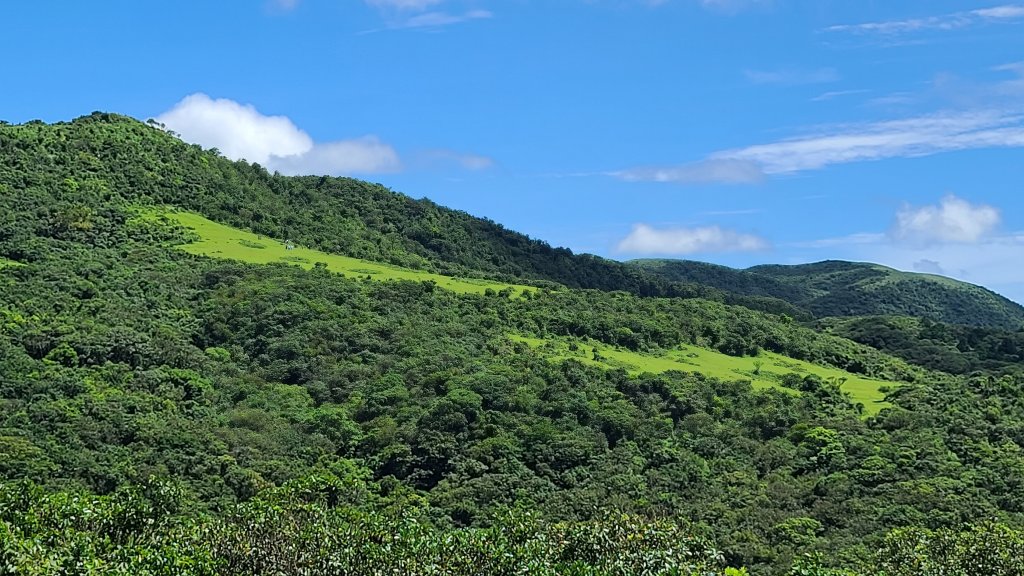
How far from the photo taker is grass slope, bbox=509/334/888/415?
101 meters

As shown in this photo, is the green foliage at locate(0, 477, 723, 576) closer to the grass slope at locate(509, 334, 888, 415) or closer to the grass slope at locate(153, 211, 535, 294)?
the grass slope at locate(509, 334, 888, 415)

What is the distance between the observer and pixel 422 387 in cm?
8925

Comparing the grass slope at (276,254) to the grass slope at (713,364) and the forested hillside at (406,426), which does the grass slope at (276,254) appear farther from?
the grass slope at (713,364)

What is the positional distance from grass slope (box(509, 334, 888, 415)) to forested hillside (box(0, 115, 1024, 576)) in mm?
Result: 1451

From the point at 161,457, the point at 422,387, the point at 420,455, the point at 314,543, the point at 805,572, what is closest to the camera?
the point at 805,572

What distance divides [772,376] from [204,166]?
82.2 metres

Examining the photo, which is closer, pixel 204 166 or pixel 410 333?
pixel 410 333

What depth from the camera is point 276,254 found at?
122562 millimetres

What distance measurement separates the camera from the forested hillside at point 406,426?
3872cm

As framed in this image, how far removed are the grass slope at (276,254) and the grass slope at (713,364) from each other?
19.2 meters

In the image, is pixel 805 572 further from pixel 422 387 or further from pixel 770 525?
pixel 422 387

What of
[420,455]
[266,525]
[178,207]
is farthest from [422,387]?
[178,207]

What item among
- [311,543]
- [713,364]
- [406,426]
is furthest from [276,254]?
[311,543]

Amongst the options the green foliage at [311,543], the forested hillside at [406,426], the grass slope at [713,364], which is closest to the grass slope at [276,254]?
the forested hillside at [406,426]
